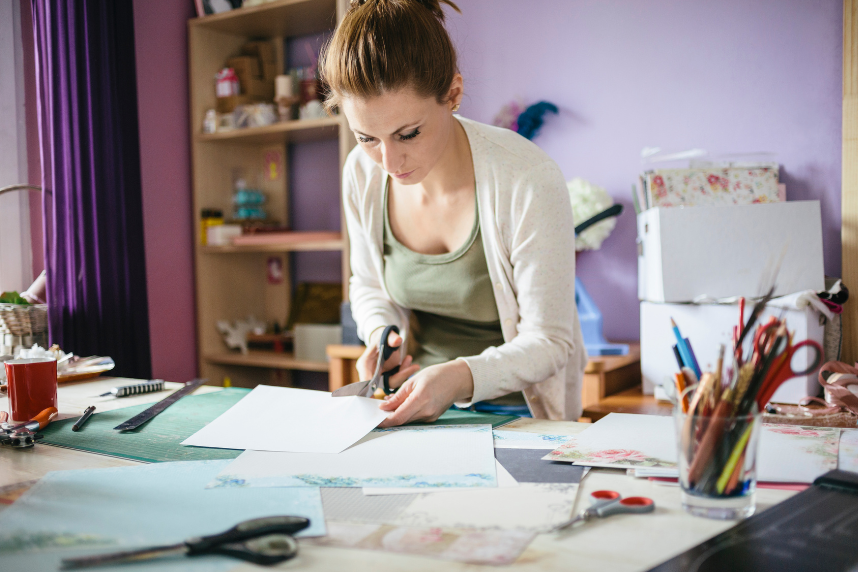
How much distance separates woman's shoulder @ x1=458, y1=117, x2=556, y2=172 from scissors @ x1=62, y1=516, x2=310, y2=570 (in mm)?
826

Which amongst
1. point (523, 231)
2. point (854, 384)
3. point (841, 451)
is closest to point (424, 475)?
point (841, 451)

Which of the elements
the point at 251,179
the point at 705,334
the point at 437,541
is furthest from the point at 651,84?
the point at 437,541

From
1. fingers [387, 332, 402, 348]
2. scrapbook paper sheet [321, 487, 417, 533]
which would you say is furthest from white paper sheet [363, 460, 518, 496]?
fingers [387, 332, 402, 348]

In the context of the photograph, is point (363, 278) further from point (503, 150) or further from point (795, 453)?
point (795, 453)

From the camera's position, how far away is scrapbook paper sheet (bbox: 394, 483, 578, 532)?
0.61 meters

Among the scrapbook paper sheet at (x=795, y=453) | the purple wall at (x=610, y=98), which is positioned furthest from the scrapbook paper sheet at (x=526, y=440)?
the purple wall at (x=610, y=98)

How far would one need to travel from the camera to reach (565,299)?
1.22 m

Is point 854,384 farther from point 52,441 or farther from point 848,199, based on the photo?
point 52,441

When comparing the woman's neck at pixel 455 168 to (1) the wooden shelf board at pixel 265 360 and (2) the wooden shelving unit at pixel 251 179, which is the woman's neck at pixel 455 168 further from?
(1) the wooden shelf board at pixel 265 360

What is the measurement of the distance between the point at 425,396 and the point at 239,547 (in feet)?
1.43

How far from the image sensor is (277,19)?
Result: 107 inches

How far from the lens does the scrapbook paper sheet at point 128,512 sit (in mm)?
564

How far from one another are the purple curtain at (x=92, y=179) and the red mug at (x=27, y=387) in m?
1.32

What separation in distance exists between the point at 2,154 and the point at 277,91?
3.26 ft
